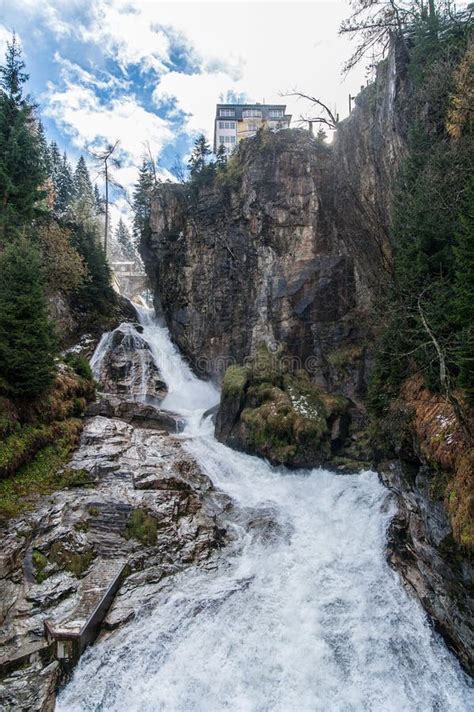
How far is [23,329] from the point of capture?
12.8m

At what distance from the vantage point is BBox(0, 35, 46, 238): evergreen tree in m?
18.7

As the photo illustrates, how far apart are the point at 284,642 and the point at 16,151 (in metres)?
23.2

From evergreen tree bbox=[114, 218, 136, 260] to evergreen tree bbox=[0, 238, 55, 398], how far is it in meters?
65.0

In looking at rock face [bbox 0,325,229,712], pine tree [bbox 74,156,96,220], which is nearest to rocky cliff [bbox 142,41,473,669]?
rock face [bbox 0,325,229,712]

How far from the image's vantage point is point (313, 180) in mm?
23422

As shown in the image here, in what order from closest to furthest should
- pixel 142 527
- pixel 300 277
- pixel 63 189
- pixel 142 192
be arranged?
pixel 142 527, pixel 300 277, pixel 142 192, pixel 63 189

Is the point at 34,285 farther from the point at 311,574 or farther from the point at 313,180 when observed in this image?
the point at 313,180

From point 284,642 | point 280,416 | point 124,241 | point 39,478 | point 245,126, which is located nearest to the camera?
point 284,642

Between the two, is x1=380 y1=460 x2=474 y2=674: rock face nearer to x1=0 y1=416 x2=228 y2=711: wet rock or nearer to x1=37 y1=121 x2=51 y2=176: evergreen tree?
x1=0 y1=416 x2=228 y2=711: wet rock

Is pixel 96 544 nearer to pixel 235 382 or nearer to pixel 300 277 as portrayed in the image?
pixel 235 382

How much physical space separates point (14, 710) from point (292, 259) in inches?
870

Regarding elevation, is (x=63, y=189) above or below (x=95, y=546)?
above

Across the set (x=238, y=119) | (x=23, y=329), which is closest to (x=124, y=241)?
(x=238, y=119)

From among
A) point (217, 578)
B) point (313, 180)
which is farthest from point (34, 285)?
point (313, 180)
